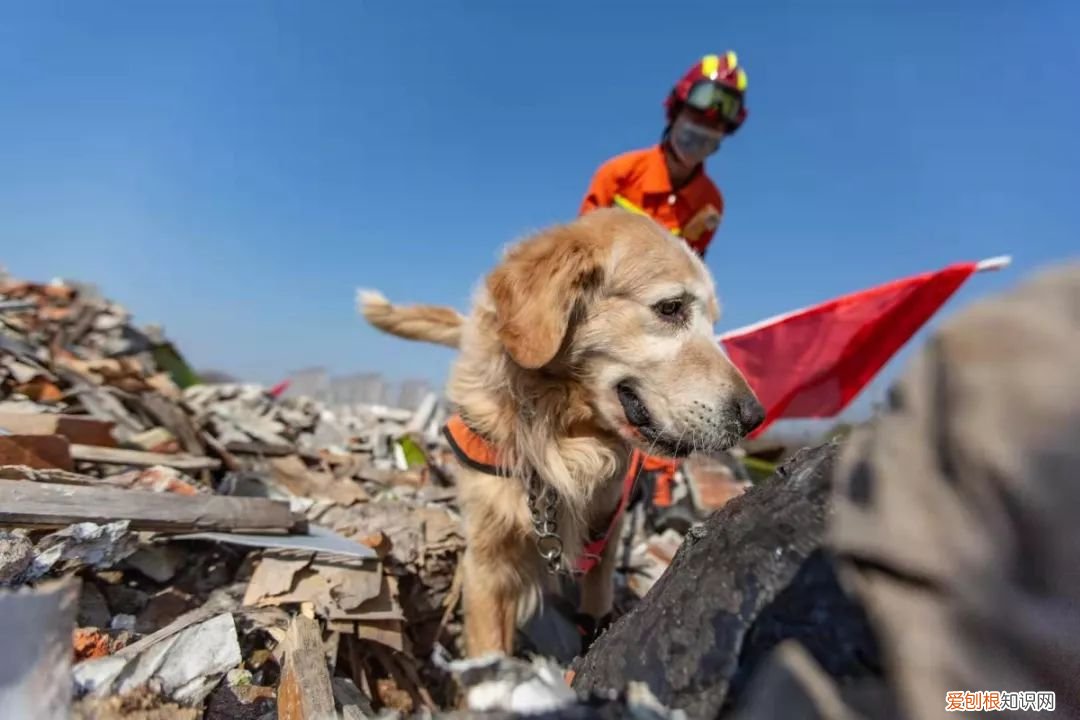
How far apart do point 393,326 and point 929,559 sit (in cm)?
338

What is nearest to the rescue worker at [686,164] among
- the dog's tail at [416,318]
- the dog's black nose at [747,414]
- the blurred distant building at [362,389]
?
the dog's tail at [416,318]

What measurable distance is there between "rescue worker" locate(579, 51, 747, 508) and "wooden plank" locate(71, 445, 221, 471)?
297cm

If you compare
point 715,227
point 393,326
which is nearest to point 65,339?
point 393,326

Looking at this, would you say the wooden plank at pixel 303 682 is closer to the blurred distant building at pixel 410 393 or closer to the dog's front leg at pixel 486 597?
the dog's front leg at pixel 486 597

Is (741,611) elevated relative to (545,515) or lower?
elevated

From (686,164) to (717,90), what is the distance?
21.9 inches

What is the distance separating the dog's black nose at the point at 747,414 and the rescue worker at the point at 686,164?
2.33m

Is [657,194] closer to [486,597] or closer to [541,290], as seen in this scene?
[541,290]

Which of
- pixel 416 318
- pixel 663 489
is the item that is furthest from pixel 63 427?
pixel 663 489

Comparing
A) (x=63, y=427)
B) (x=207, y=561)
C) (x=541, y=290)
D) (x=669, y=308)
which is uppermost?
(x=541, y=290)

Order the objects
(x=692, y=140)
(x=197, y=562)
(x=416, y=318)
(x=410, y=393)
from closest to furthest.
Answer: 1. (x=197, y=562)
2. (x=416, y=318)
3. (x=692, y=140)
4. (x=410, y=393)

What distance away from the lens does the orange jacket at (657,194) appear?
15.8ft

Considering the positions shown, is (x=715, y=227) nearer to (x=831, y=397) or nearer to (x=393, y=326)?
(x=831, y=397)

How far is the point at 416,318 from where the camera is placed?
372cm
